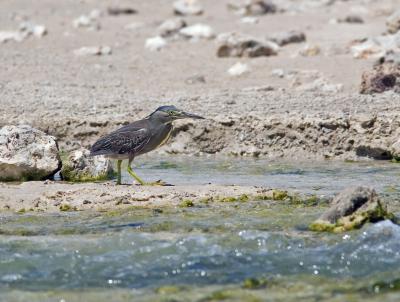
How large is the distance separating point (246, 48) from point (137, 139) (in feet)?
19.9

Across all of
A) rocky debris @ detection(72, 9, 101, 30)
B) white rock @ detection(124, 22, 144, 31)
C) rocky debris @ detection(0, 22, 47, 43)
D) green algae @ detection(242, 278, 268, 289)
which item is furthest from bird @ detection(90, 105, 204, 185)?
rocky debris @ detection(72, 9, 101, 30)

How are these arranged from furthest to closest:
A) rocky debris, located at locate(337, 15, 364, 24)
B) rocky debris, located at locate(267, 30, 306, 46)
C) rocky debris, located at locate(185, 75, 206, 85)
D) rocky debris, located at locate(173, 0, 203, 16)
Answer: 1. rocky debris, located at locate(173, 0, 203, 16)
2. rocky debris, located at locate(337, 15, 364, 24)
3. rocky debris, located at locate(267, 30, 306, 46)
4. rocky debris, located at locate(185, 75, 206, 85)

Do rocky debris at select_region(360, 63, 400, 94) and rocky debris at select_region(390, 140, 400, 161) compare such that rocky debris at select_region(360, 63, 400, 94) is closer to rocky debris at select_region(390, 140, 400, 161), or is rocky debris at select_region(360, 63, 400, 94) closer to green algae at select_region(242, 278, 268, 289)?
rocky debris at select_region(390, 140, 400, 161)

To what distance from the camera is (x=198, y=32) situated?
54.3 ft

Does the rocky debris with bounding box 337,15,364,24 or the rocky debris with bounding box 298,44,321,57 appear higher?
the rocky debris with bounding box 337,15,364,24

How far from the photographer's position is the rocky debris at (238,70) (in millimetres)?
13906

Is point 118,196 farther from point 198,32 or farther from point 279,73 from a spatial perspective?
point 198,32

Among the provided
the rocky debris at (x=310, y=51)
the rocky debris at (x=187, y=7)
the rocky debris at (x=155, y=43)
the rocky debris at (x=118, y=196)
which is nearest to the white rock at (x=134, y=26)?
the rocky debris at (x=187, y=7)

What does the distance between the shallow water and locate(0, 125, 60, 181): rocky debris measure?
1.21 metres

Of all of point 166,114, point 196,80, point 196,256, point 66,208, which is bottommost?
point 196,256

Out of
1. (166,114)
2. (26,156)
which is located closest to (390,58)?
(166,114)

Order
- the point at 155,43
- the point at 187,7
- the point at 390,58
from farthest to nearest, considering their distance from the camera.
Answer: the point at 187,7 < the point at 155,43 < the point at 390,58

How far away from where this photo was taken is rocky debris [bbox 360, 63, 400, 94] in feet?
39.6

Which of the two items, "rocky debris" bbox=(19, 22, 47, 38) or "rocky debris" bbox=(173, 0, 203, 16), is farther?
"rocky debris" bbox=(173, 0, 203, 16)
